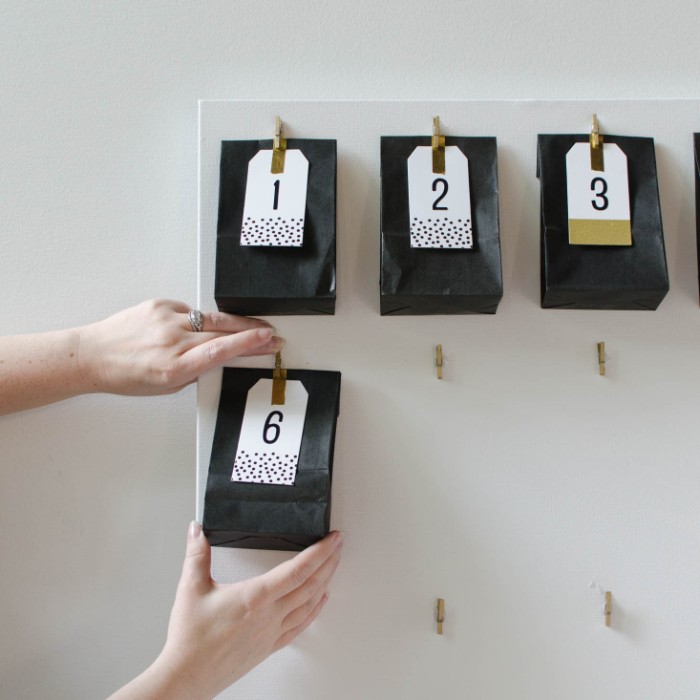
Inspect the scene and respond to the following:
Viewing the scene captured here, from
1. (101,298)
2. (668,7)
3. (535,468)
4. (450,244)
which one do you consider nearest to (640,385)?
(535,468)

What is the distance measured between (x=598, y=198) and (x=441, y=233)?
24cm

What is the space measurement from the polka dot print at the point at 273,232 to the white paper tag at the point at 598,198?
1.29ft

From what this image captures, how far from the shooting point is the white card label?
3.10 feet

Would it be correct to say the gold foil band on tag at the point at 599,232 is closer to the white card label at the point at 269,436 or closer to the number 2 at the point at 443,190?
the number 2 at the point at 443,190

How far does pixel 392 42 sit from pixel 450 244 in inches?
15.5

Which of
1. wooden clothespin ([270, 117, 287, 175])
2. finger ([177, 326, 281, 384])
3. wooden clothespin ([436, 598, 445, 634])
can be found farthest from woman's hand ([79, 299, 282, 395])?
wooden clothespin ([436, 598, 445, 634])

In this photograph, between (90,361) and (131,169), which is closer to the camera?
(90,361)

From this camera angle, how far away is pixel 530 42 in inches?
43.3

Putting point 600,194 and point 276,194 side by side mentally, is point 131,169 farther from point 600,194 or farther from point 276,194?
point 600,194

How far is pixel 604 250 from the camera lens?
958 millimetres

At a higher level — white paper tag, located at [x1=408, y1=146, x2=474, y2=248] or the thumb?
white paper tag, located at [x1=408, y1=146, x2=474, y2=248]

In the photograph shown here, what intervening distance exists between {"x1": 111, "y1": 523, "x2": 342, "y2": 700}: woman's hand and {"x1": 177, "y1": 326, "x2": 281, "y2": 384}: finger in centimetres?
23

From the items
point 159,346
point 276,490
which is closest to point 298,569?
point 276,490

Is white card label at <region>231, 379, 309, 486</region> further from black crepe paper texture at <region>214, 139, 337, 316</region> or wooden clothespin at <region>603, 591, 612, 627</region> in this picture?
wooden clothespin at <region>603, 591, 612, 627</region>
